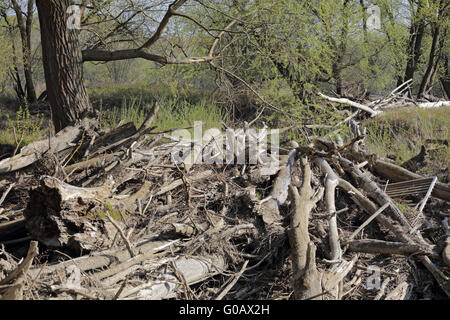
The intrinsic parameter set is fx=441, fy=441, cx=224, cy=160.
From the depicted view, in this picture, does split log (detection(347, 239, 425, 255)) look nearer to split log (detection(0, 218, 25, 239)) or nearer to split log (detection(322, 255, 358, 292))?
split log (detection(322, 255, 358, 292))

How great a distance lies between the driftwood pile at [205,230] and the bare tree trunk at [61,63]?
1638 millimetres

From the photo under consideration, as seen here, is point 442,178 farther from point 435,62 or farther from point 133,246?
point 435,62

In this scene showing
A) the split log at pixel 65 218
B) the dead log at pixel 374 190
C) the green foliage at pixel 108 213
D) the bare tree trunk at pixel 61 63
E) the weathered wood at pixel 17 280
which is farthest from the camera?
the bare tree trunk at pixel 61 63

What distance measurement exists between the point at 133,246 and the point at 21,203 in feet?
4.99

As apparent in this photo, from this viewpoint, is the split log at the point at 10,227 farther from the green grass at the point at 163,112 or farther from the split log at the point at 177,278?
the green grass at the point at 163,112

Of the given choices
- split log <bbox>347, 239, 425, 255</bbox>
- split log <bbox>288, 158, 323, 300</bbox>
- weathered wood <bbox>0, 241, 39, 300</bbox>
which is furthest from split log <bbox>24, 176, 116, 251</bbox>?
split log <bbox>347, 239, 425, 255</bbox>

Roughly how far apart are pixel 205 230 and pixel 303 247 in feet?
2.83

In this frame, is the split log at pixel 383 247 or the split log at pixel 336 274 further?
the split log at pixel 383 247

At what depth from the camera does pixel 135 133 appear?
4.98 meters

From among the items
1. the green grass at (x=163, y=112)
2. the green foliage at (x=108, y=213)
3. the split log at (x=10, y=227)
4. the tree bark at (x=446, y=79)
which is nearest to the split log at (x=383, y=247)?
the green foliage at (x=108, y=213)

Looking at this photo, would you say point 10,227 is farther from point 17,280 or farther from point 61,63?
point 61,63

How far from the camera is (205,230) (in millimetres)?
3740

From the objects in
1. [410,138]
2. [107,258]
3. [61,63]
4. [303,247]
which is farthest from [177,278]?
[410,138]

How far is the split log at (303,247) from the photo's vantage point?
9.91 ft
